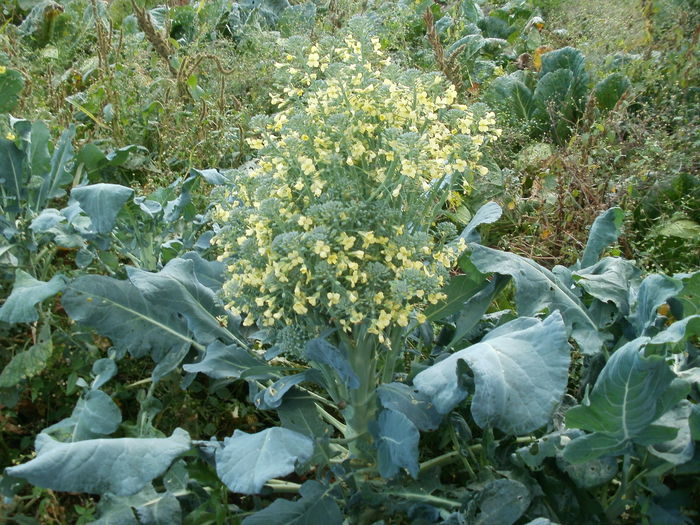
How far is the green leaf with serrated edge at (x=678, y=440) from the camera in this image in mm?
1795

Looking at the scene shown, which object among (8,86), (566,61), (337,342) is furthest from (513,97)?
(8,86)

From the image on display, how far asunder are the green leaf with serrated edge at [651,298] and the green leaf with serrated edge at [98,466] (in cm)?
145

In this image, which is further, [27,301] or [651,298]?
[27,301]

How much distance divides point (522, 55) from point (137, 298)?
12.9 ft

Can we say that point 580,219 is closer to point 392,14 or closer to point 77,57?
point 392,14

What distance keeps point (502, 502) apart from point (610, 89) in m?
3.37

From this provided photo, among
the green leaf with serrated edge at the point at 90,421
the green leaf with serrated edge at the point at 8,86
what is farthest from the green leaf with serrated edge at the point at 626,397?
the green leaf with serrated edge at the point at 8,86

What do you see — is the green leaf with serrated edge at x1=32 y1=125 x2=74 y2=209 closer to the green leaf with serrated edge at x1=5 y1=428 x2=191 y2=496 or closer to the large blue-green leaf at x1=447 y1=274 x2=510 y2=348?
the green leaf with serrated edge at x1=5 y1=428 x2=191 y2=496

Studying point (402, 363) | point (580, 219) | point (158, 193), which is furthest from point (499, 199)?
point (158, 193)

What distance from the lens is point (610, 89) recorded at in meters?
4.41

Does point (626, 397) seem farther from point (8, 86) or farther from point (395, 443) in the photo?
point (8, 86)

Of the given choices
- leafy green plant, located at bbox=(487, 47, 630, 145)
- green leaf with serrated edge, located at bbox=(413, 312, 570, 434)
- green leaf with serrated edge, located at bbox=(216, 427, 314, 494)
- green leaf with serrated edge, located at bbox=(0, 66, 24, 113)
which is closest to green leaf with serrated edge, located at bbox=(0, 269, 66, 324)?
green leaf with serrated edge, located at bbox=(216, 427, 314, 494)

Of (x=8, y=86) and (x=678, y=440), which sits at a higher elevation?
(x=8, y=86)

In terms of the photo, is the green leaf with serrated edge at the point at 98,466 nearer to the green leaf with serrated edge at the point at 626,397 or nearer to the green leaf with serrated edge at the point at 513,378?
the green leaf with serrated edge at the point at 513,378
